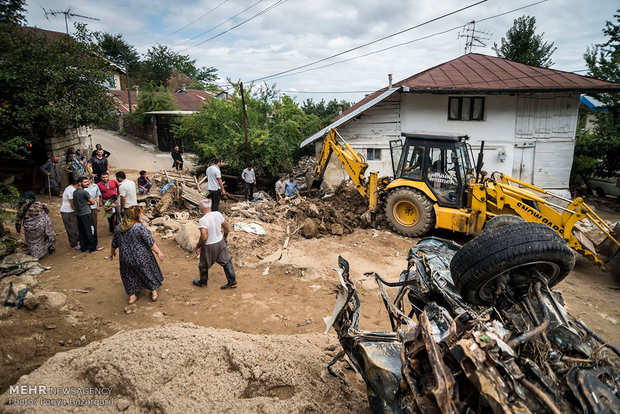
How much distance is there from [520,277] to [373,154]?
11464mm

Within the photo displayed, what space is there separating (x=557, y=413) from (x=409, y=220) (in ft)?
23.3

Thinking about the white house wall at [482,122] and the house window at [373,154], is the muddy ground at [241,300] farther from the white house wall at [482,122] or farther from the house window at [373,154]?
the white house wall at [482,122]

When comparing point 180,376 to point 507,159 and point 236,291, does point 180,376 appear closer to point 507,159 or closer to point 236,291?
point 236,291

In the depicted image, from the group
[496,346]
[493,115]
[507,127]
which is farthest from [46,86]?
[507,127]

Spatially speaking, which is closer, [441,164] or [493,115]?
[441,164]

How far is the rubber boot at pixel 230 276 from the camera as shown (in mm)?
5688

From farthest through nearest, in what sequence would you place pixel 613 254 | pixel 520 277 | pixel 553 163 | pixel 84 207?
1. pixel 553 163
2. pixel 84 207
3. pixel 613 254
4. pixel 520 277

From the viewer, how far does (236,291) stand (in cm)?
576

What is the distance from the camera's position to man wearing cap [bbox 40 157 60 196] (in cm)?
991

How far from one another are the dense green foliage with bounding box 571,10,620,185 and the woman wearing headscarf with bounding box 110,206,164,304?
47.5 ft

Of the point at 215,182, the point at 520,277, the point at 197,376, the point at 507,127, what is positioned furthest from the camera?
the point at 507,127

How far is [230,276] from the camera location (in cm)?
575

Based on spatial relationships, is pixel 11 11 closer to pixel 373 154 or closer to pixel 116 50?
pixel 373 154

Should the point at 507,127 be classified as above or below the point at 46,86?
below
